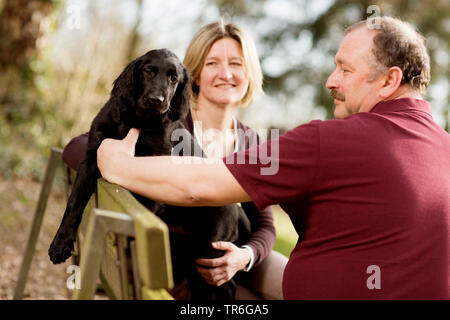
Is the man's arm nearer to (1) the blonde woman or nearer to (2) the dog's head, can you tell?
(2) the dog's head

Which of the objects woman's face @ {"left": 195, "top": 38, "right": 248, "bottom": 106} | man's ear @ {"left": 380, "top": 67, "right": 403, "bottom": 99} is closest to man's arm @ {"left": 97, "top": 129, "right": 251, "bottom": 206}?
man's ear @ {"left": 380, "top": 67, "right": 403, "bottom": 99}

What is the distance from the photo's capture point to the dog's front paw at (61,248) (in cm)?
174

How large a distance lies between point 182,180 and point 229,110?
57.3 inches

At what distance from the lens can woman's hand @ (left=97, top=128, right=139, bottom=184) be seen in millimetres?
1599

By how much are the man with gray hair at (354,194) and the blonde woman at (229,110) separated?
97 centimetres

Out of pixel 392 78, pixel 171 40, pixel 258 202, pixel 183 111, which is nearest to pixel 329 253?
pixel 258 202

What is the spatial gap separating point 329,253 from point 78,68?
7.97 m

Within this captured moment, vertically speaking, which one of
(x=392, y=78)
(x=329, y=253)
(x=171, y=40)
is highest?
(x=171, y=40)

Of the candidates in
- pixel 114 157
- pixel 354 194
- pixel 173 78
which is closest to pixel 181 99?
pixel 173 78

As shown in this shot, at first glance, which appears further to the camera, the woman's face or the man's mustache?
the woman's face

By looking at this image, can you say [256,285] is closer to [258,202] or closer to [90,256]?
[258,202]

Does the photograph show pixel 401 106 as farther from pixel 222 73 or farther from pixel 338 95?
pixel 222 73

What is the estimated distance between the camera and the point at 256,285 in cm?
256

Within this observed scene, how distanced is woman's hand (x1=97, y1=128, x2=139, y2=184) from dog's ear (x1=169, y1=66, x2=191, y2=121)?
430 millimetres
